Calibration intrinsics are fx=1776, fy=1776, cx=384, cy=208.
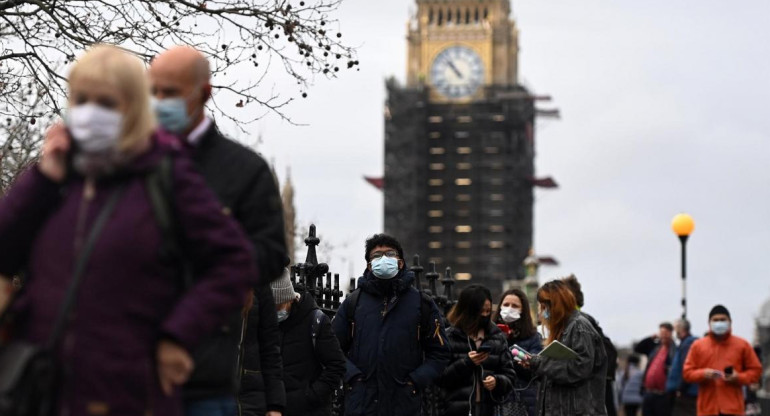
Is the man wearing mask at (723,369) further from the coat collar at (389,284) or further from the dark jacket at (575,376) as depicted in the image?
the coat collar at (389,284)

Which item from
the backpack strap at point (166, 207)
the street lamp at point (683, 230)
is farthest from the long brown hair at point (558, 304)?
the street lamp at point (683, 230)

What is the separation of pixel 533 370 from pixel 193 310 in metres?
7.82

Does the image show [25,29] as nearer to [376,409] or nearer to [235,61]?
[235,61]

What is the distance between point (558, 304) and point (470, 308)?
26.6 inches

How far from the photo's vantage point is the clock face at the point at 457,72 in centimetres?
16775

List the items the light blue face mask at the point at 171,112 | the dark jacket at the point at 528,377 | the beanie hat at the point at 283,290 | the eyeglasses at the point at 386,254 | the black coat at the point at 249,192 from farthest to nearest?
the dark jacket at the point at 528,377 < the eyeglasses at the point at 386,254 < the beanie hat at the point at 283,290 < the black coat at the point at 249,192 < the light blue face mask at the point at 171,112

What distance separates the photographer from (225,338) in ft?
19.7

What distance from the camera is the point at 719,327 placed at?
55.7 ft

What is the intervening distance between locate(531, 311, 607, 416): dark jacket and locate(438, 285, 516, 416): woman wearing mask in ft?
1.25

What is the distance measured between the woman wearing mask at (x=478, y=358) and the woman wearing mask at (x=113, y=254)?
26.0 ft

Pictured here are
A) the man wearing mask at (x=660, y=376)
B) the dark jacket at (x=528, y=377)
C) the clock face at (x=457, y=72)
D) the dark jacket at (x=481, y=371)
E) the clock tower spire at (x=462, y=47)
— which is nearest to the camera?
the dark jacket at (x=481, y=371)

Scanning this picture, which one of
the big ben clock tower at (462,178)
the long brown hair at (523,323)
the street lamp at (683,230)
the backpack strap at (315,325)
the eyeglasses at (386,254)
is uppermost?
the big ben clock tower at (462,178)

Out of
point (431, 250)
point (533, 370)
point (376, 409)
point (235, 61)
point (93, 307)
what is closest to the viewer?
point (93, 307)

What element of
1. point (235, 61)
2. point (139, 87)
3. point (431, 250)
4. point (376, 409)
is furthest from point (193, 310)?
point (431, 250)
